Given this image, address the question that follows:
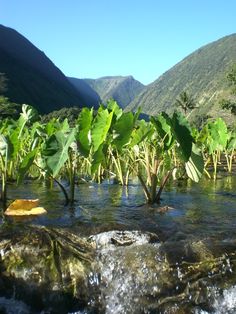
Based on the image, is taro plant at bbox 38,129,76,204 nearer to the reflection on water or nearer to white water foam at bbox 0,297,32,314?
the reflection on water

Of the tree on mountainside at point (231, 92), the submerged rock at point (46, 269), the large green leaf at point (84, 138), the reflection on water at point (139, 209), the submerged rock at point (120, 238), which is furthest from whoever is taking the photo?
the tree on mountainside at point (231, 92)

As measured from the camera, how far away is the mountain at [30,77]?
357ft

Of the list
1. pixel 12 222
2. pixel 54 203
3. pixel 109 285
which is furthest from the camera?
pixel 54 203

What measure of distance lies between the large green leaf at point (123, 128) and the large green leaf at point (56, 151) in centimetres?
51

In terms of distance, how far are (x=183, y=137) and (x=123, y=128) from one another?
64 cm

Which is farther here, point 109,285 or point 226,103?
point 226,103

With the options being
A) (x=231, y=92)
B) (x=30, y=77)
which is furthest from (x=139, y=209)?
(x=30, y=77)

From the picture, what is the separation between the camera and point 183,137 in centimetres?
446

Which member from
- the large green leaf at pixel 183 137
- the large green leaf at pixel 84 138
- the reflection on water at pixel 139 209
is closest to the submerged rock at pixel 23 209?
the reflection on water at pixel 139 209

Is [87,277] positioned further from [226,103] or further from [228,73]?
[228,73]

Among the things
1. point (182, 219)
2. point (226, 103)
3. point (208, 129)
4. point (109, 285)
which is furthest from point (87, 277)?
point (226, 103)

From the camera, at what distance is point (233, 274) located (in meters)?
3.22

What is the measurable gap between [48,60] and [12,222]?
175 m

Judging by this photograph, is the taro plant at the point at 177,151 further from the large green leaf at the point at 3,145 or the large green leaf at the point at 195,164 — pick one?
the large green leaf at the point at 3,145
